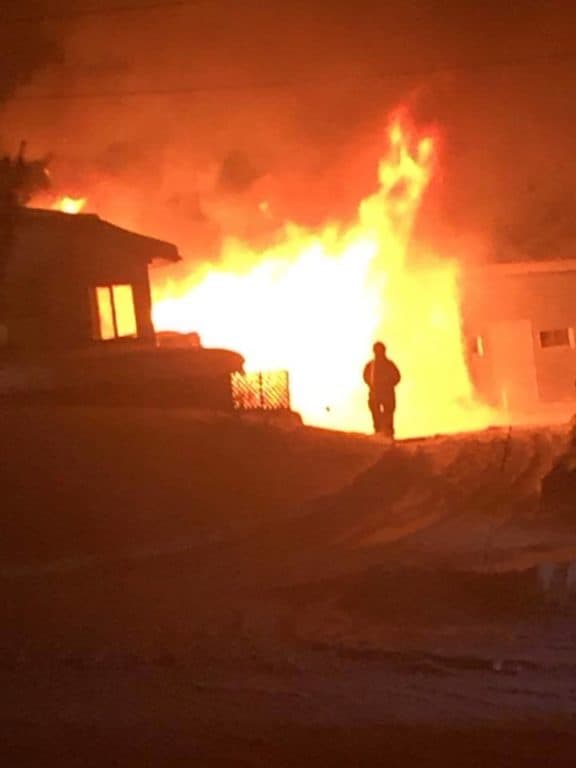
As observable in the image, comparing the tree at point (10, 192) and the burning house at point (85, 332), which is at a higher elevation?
the tree at point (10, 192)

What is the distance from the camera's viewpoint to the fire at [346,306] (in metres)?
32.7

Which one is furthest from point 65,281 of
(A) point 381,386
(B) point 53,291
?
(A) point 381,386

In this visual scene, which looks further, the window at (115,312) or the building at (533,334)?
the building at (533,334)

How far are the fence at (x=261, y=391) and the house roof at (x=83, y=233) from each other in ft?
11.8

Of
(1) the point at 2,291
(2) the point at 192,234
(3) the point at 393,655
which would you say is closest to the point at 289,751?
(3) the point at 393,655

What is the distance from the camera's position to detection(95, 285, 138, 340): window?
24812 millimetres

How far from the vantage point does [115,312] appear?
83.4ft

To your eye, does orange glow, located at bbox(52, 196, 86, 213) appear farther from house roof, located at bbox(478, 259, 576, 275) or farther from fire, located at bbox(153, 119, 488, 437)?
house roof, located at bbox(478, 259, 576, 275)

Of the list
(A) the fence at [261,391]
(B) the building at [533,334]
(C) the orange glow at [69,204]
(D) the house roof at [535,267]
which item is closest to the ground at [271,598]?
(A) the fence at [261,391]

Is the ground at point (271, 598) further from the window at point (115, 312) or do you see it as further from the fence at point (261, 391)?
the window at point (115, 312)

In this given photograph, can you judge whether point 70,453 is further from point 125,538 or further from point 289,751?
point 289,751

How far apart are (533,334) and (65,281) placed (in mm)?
13869

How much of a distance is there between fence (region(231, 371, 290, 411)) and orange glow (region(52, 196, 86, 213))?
10276mm

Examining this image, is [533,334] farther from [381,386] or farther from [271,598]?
[271,598]
